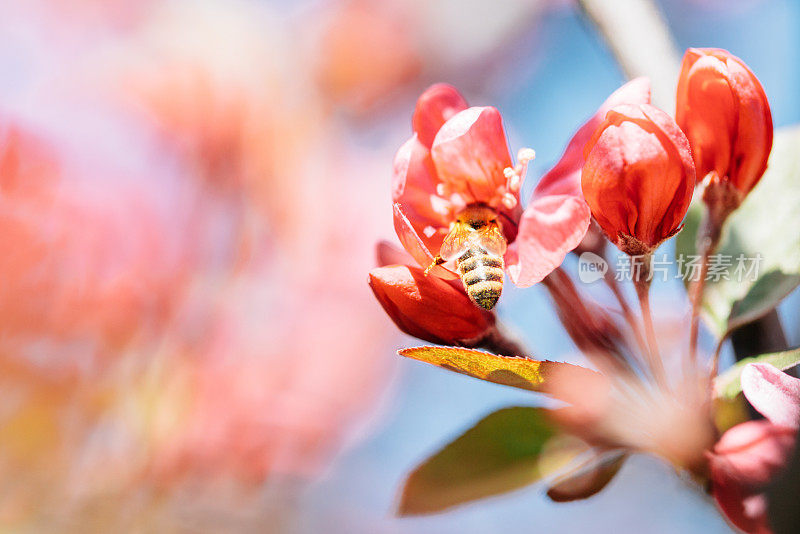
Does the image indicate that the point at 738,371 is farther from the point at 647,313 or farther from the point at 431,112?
the point at 431,112

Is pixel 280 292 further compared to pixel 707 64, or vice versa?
pixel 280 292

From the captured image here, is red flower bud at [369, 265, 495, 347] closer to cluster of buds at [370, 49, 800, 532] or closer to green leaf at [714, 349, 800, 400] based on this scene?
cluster of buds at [370, 49, 800, 532]

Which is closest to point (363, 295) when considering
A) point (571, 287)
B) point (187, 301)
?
point (187, 301)

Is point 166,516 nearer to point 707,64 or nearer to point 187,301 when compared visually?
point 187,301

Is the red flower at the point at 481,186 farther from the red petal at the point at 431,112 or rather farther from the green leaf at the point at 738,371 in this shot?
the green leaf at the point at 738,371

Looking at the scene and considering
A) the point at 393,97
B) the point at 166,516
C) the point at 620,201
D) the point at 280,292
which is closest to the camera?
the point at 620,201

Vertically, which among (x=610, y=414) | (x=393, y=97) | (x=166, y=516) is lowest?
(x=610, y=414)

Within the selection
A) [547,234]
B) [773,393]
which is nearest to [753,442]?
[773,393]
